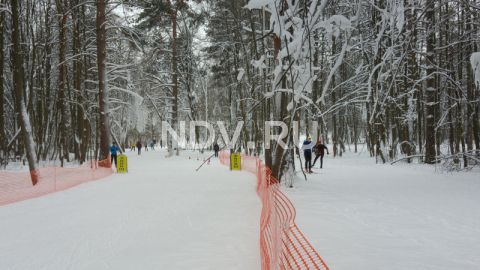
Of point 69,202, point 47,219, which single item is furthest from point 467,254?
point 69,202

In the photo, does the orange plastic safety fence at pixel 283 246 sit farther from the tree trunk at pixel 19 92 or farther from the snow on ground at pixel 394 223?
the tree trunk at pixel 19 92

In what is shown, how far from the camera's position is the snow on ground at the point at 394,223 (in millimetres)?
4445

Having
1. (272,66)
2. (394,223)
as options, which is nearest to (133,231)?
(394,223)

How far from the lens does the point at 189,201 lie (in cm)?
873

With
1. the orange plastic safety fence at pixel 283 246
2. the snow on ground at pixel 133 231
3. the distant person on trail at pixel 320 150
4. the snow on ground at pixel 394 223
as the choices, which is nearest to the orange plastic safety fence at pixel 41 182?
the snow on ground at pixel 133 231

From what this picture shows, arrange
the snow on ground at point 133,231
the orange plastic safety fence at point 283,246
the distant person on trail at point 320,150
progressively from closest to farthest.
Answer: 1. the orange plastic safety fence at point 283,246
2. the snow on ground at point 133,231
3. the distant person on trail at point 320,150

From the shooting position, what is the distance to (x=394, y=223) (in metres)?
6.20

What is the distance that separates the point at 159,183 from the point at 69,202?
3869mm

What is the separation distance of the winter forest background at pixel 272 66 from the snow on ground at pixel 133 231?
217 centimetres

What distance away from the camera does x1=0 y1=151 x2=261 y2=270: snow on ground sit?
460 cm

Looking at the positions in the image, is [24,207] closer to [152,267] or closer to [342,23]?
[152,267]

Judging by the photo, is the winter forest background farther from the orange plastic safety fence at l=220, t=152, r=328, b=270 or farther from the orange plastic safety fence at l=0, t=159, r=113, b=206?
the orange plastic safety fence at l=220, t=152, r=328, b=270

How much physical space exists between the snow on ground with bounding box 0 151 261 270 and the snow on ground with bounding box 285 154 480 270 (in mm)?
1200

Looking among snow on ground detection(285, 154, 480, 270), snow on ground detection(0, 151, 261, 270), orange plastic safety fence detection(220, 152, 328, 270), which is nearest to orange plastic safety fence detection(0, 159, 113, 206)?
snow on ground detection(0, 151, 261, 270)
